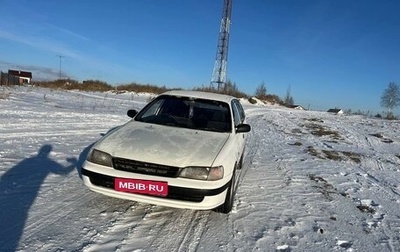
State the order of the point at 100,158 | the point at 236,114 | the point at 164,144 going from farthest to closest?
the point at 236,114
the point at 164,144
the point at 100,158

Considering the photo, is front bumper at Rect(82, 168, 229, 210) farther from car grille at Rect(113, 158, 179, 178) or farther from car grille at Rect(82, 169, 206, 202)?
car grille at Rect(113, 158, 179, 178)

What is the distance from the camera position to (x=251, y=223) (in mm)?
4051

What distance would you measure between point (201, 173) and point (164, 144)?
0.67m

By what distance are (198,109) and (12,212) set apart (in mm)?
3021

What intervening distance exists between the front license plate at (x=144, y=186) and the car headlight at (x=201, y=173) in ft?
0.81

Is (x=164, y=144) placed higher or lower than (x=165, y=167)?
higher

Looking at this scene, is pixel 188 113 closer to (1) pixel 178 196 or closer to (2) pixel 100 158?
(2) pixel 100 158

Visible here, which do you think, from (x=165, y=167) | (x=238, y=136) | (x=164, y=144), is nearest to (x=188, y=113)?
(x=238, y=136)

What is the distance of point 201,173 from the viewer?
370 centimetres

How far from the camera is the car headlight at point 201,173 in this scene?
3.66m

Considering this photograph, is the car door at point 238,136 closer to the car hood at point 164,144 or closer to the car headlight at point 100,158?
the car hood at point 164,144

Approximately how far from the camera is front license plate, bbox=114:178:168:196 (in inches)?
141

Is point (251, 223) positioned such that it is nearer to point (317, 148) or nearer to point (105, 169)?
point (105, 169)

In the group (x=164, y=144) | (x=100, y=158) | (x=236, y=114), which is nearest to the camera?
(x=100, y=158)
